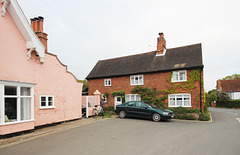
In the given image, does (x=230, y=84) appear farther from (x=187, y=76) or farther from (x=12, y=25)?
(x=12, y=25)

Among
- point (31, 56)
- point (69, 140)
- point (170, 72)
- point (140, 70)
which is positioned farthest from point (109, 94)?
point (69, 140)

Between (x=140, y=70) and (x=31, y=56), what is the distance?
1221cm

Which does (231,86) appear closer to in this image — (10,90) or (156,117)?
(156,117)

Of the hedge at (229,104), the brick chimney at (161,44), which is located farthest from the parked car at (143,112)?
the hedge at (229,104)

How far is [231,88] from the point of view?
41344 millimetres

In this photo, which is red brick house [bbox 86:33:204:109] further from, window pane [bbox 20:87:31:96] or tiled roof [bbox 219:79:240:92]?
tiled roof [bbox 219:79:240:92]

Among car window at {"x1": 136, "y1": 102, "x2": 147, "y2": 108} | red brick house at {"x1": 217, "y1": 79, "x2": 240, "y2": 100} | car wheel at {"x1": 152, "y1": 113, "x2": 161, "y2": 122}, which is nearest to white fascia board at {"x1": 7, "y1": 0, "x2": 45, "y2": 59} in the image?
car window at {"x1": 136, "y1": 102, "x2": 147, "y2": 108}

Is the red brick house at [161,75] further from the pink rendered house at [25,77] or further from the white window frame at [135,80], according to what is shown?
the pink rendered house at [25,77]

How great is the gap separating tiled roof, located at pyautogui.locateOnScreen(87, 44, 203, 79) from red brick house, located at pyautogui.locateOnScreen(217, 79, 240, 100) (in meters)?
29.7

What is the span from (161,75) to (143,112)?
5865mm

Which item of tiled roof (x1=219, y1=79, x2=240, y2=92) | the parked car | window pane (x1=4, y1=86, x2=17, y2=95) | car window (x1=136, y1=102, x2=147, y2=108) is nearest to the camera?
window pane (x1=4, y1=86, x2=17, y2=95)

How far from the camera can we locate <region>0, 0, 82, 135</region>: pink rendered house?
816cm

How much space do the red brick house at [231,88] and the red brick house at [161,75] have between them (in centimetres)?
2968

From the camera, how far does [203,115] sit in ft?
48.0
